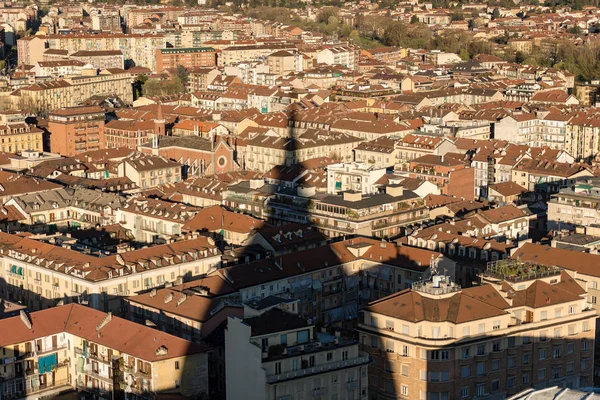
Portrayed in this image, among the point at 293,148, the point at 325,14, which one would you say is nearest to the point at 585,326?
the point at 293,148

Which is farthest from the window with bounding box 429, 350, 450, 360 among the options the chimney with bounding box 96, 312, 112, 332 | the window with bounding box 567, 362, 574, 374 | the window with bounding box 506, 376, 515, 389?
the chimney with bounding box 96, 312, 112, 332

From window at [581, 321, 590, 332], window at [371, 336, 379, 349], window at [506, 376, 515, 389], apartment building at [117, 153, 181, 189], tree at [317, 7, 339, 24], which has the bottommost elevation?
window at [506, 376, 515, 389]

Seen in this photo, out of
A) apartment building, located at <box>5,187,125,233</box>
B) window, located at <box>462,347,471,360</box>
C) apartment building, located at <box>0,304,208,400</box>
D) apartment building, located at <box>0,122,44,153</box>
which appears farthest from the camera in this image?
apartment building, located at <box>0,122,44,153</box>

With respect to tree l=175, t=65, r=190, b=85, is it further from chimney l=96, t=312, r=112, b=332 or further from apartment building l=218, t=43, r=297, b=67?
chimney l=96, t=312, r=112, b=332

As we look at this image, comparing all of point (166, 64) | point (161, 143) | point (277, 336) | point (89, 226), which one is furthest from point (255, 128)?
point (277, 336)

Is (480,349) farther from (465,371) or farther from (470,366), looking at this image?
(465,371)

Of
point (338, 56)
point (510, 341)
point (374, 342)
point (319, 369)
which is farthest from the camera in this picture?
point (338, 56)

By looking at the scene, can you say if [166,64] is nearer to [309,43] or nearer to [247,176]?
[309,43]
